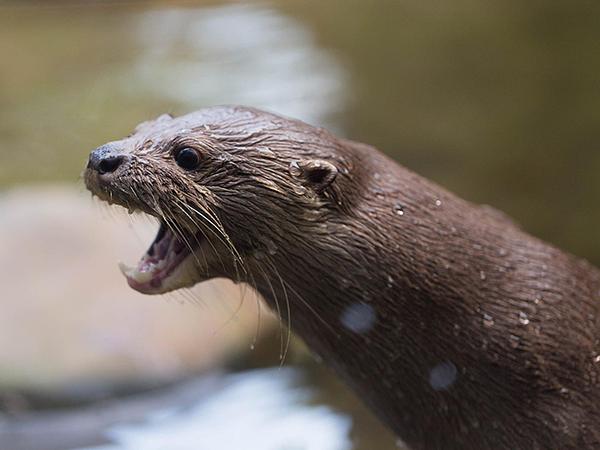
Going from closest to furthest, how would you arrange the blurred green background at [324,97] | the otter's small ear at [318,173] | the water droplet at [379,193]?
the otter's small ear at [318,173] → the water droplet at [379,193] → the blurred green background at [324,97]

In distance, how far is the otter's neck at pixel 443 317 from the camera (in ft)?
5.78

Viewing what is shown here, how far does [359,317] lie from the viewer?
179cm

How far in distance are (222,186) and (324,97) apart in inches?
157

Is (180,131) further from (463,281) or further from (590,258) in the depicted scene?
(590,258)

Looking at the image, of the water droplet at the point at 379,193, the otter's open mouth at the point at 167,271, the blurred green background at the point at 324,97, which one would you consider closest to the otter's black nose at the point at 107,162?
the otter's open mouth at the point at 167,271

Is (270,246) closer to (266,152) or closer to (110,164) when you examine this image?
(266,152)

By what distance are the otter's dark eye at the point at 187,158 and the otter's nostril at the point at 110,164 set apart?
4.0 inches

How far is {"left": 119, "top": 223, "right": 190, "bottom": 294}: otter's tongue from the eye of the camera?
1.76 m

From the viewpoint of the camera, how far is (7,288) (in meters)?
3.40

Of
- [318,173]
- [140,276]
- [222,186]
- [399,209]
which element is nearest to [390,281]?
[399,209]

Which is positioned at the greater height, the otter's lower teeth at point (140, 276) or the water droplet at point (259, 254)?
the water droplet at point (259, 254)

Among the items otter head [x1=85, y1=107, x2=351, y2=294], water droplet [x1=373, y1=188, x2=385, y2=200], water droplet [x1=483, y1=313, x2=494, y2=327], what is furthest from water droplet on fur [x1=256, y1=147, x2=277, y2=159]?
water droplet [x1=483, y1=313, x2=494, y2=327]

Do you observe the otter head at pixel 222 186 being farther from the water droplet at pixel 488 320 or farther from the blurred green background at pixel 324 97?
the blurred green background at pixel 324 97

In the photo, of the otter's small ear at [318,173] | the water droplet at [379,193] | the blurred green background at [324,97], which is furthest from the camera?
the blurred green background at [324,97]
